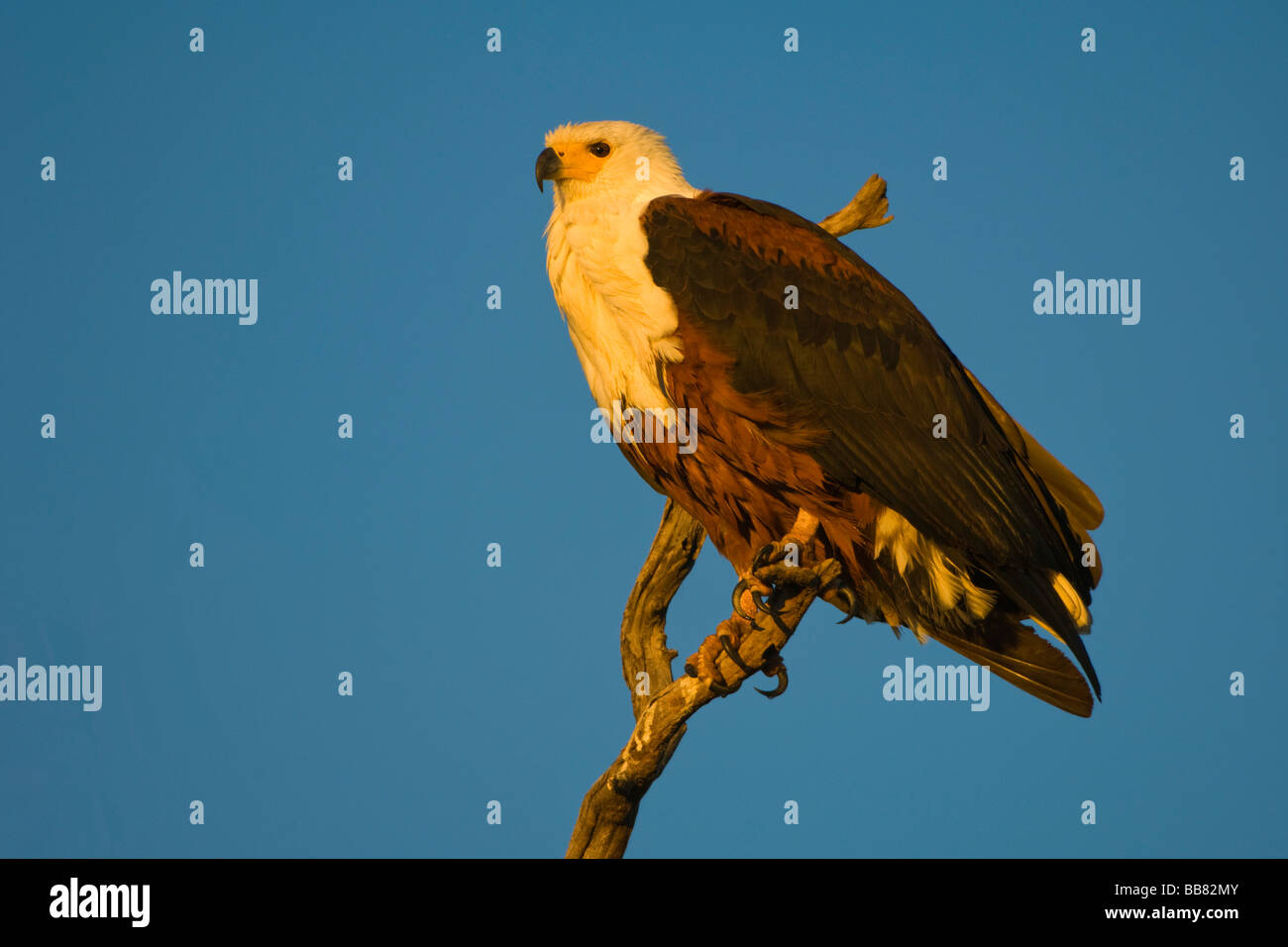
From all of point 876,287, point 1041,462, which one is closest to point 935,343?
point 876,287

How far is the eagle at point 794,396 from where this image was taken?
479 cm

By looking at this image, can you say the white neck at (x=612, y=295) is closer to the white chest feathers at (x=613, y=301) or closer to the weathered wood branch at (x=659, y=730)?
the white chest feathers at (x=613, y=301)

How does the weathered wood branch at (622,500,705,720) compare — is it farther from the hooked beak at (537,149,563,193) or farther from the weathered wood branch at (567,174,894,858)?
the hooked beak at (537,149,563,193)

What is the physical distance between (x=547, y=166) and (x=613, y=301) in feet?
2.08

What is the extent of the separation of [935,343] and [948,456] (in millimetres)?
478

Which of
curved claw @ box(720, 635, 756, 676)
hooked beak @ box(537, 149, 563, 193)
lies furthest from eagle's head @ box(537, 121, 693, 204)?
curved claw @ box(720, 635, 756, 676)

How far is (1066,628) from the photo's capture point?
4910mm

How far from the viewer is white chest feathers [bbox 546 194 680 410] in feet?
15.7

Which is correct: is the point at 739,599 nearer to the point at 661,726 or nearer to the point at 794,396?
the point at 661,726

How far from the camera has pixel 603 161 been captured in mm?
5090

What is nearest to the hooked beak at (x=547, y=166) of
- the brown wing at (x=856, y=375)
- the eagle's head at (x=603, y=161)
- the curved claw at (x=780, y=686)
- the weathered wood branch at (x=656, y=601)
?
the eagle's head at (x=603, y=161)

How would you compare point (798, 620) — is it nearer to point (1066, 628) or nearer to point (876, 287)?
point (1066, 628)
